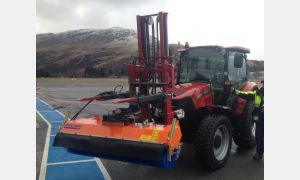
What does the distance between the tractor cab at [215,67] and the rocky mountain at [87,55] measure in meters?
0.48

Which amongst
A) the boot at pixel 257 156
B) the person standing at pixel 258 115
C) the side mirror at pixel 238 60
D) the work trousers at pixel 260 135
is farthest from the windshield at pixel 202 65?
the boot at pixel 257 156

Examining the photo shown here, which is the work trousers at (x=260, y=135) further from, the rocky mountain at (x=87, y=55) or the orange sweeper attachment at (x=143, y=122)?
the rocky mountain at (x=87, y=55)

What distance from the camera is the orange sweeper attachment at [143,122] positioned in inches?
192

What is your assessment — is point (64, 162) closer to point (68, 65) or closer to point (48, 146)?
point (48, 146)

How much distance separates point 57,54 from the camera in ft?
294

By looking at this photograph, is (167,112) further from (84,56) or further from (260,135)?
(84,56)

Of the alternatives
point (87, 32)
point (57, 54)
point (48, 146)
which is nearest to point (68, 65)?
point (57, 54)

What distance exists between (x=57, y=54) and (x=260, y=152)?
288 feet

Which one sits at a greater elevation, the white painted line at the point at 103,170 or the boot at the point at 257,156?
the boot at the point at 257,156

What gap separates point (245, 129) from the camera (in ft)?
23.1

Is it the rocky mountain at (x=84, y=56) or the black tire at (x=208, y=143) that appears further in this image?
the rocky mountain at (x=84, y=56)

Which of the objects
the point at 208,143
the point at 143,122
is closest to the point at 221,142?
the point at 208,143

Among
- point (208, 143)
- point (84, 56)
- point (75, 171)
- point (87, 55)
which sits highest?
point (87, 55)

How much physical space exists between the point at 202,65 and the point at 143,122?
2400 mm
